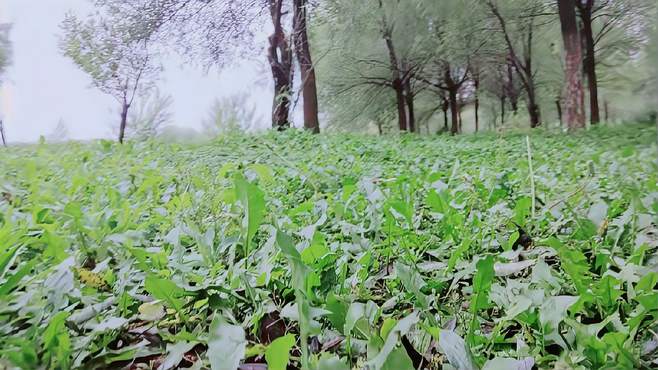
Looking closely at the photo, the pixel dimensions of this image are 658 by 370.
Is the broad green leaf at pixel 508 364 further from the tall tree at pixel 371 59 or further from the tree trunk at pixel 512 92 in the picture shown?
the tall tree at pixel 371 59

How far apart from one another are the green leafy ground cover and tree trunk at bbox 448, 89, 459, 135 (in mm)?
347

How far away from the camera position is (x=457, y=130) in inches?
39.8

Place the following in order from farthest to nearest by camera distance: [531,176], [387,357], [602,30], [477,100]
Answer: [477,100], [602,30], [531,176], [387,357]

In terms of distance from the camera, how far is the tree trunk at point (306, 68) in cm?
143

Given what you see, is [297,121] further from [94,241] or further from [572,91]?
[94,241]

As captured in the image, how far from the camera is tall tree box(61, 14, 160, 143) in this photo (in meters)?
1.01

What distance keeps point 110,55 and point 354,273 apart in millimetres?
937

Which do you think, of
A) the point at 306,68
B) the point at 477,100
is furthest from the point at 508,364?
the point at 306,68

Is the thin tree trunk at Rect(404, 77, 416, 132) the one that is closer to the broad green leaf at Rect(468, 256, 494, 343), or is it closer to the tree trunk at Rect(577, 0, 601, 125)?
the tree trunk at Rect(577, 0, 601, 125)

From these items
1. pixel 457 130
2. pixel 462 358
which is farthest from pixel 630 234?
pixel 457 130

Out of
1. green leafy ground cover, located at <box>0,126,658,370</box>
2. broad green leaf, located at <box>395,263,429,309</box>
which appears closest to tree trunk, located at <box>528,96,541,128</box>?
green leafy ground cover, located at <box>0,126,658,370</box>

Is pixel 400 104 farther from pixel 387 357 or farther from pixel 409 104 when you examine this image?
pixel 387 357

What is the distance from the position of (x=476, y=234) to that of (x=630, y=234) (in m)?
0.12

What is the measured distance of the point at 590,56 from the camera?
2.36ft
